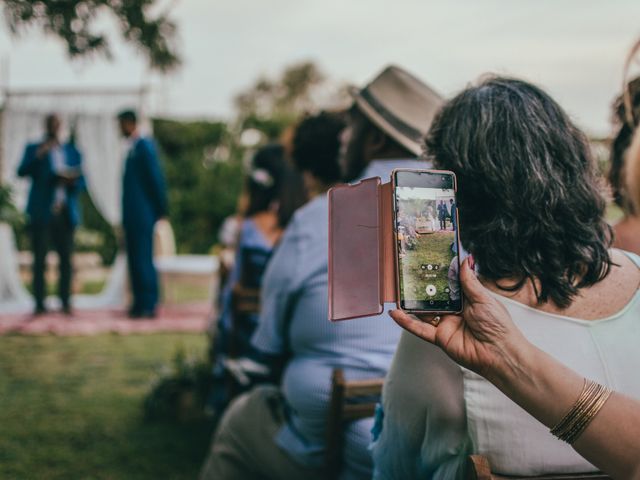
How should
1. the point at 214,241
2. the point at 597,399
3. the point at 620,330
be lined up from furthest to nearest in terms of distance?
1. the point at 214,241
2. the point at 620,330
3. the point at 597,399

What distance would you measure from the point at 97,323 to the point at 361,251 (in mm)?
7464

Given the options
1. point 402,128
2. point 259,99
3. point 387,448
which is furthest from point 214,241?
point 259,99

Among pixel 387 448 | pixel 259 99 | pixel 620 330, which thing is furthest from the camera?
pixel 259 99

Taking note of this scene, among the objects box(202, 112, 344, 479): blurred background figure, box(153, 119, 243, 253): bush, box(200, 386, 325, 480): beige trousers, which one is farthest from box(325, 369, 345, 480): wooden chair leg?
box(153, 119, 243, 253): bush

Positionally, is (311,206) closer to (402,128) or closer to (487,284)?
(402,128)

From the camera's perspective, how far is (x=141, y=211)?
8.87 metres

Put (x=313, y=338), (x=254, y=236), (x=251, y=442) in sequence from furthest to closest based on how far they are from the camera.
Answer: (x=254, y=236) → (x=251, y=442) → (x=313, y=338)

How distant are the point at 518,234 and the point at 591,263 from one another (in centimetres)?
16

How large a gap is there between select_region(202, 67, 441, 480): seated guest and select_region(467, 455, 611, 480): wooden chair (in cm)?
90

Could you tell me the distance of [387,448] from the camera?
60.6 inches

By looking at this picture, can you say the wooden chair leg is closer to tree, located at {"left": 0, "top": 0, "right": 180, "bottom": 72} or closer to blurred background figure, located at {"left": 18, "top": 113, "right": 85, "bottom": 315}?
tree, located at {"left": 0, "top": 0, "right": 180, "bottom": 72}

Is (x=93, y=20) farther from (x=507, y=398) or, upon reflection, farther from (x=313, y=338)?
(x=507, y=398)

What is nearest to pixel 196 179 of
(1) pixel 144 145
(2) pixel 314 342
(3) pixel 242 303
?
(1) pixel 144 145

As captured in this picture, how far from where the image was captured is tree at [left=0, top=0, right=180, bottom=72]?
10.7 ft
